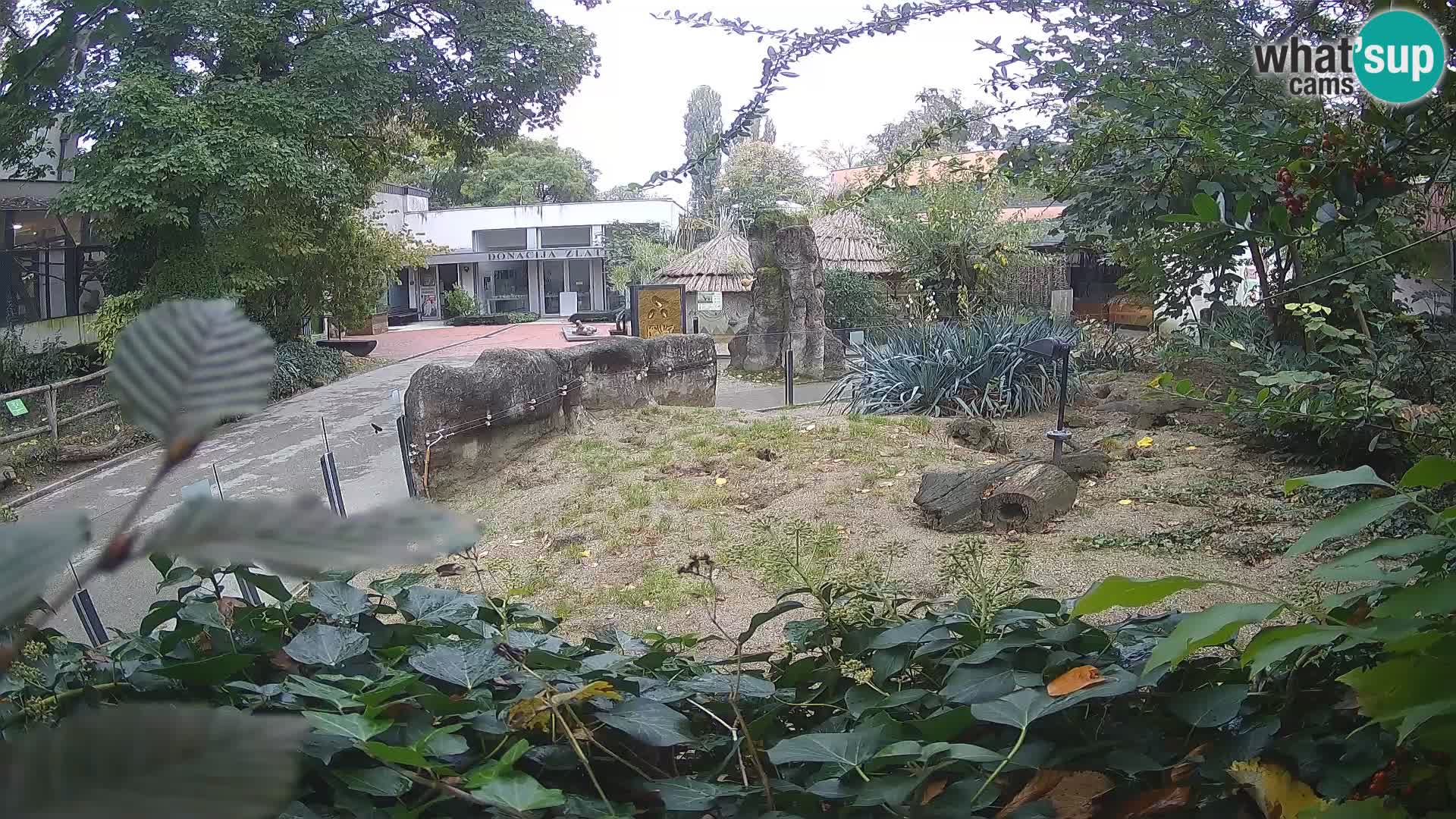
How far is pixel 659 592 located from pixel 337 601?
2.37 metres

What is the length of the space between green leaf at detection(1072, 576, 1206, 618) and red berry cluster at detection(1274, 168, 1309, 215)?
891 mm

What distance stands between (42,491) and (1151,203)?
15.9ft

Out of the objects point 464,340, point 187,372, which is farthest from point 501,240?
point 187,372

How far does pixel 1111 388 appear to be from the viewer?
23.6 feet

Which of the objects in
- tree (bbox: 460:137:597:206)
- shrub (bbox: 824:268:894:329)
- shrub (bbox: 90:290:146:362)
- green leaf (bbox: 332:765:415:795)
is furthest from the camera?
tree (bbox: 460:137:597:206)

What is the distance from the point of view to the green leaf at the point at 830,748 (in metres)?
0.96

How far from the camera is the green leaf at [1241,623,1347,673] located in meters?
0.77

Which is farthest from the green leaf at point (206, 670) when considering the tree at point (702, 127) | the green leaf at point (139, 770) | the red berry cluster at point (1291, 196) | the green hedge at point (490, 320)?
the green hedge at point (490, 320)

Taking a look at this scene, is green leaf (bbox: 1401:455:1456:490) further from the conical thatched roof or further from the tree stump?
the conical thatched roof

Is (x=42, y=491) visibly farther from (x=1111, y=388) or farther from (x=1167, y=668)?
(x=1111, y=388)

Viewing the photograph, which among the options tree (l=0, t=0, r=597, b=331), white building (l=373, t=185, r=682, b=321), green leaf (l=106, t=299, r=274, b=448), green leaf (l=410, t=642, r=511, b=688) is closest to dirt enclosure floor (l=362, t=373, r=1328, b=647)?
green leaf (l=410, t=642, r=511, b=688)

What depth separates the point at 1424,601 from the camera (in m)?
0.75

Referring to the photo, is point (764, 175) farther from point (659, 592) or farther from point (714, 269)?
point (659, 592)

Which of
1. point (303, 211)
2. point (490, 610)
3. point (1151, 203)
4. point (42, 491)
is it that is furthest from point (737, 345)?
point (490, 610)
